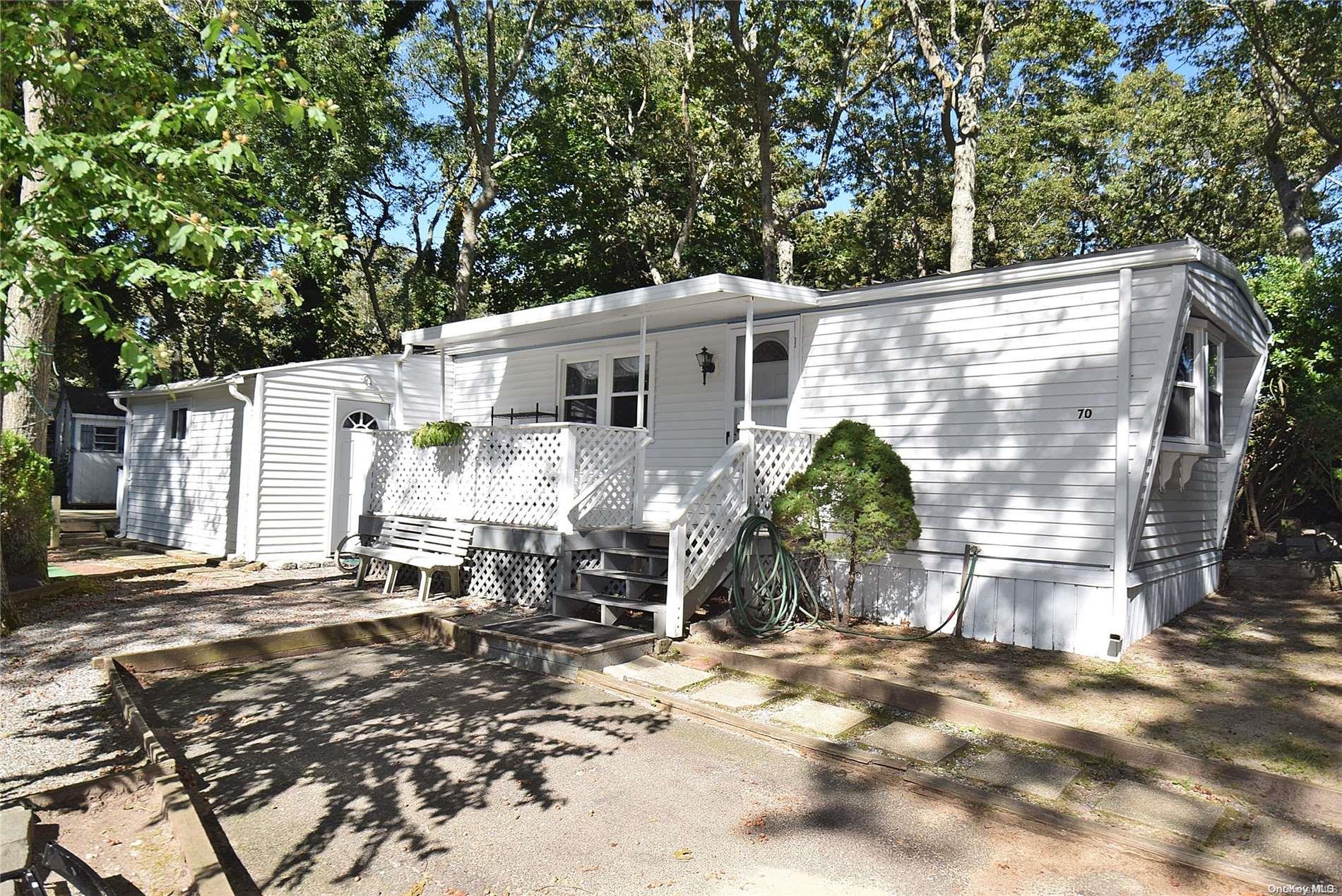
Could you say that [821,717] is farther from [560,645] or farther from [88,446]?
[88,446]

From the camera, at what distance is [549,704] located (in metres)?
5.64

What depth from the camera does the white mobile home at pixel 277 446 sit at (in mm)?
11859

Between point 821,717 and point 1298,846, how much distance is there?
8.21 feet

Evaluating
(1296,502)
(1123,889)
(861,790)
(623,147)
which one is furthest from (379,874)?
(623,147)

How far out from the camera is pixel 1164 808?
393 cm

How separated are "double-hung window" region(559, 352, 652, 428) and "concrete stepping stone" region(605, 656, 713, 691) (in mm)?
4413

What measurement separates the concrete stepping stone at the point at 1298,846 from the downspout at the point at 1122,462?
2.79 m

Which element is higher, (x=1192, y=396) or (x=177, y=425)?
(x=1192, y=396)

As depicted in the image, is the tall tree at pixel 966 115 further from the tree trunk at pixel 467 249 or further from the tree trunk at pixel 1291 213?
the tree trunk at pixel 467 249

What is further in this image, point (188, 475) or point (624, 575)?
point (188, 475)

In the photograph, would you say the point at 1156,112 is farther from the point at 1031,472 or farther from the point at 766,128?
the point at 1031,472

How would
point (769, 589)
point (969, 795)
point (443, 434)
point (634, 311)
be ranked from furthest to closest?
point (443, 434), point (634, 311), point (769, 589), point (969, 795)

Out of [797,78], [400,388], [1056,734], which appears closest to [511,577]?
[400,388]

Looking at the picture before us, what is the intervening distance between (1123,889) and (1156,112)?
21681mm
